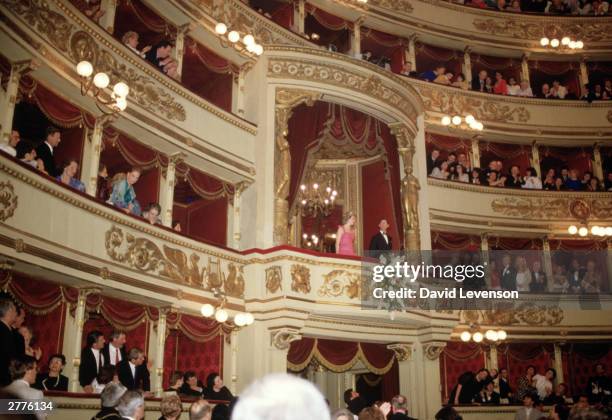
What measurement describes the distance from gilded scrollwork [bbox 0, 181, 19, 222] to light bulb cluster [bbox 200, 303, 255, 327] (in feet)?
13.8

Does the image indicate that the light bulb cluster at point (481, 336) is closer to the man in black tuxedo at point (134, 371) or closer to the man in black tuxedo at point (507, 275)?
the man in black tuxedo at point (507, 275)

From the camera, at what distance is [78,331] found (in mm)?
9867

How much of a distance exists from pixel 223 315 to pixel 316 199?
19.6ft

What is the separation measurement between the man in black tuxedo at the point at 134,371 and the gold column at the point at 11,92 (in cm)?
382

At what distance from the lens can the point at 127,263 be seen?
10.6 meters

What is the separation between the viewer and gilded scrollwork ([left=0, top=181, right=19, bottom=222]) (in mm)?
7957

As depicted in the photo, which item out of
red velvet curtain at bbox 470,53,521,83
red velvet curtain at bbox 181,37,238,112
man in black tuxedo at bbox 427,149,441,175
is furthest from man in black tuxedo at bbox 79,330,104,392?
red velvet curtain at bbox 470,53,521,83

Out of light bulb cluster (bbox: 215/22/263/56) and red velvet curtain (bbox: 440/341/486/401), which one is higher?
light bulb cluster (bbox: 215/22/263/56)

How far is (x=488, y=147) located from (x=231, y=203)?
388 inches

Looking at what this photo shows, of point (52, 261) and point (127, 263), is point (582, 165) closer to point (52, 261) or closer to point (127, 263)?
point (127, 263)

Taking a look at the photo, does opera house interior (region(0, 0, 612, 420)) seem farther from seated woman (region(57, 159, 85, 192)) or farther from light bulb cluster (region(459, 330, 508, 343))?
light bulb cluster (region(459, 330, 508, 343))

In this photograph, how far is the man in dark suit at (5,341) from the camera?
5414 mm

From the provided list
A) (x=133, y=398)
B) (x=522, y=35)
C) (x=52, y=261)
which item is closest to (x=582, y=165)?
(x=522, y=35)

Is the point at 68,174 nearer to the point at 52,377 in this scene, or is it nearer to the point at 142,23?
the point at 52,377
